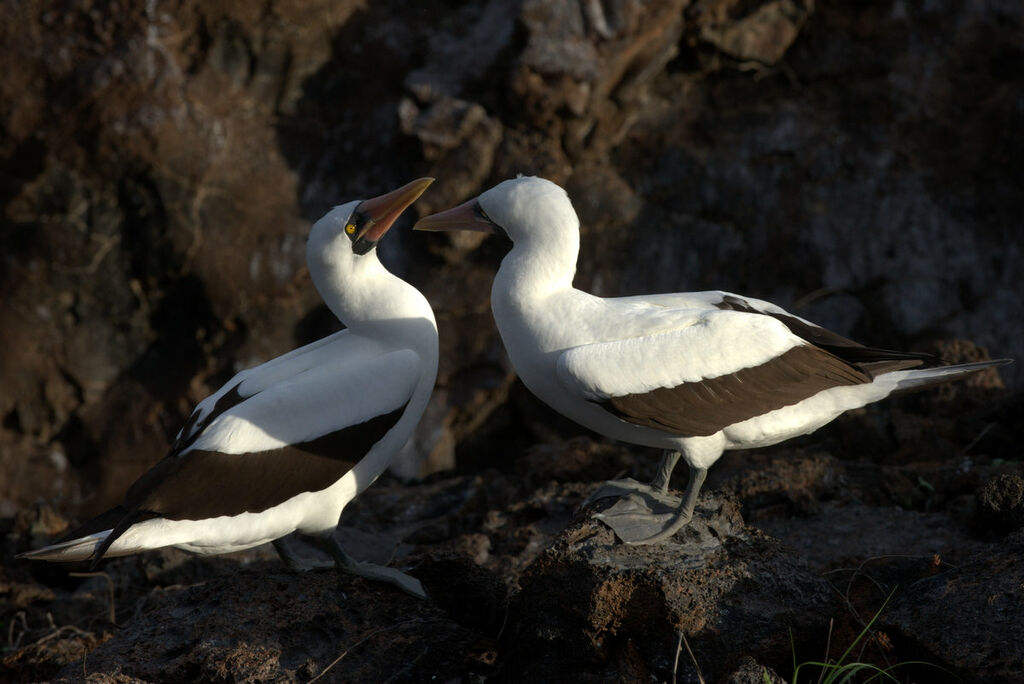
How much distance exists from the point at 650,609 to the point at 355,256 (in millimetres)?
1930

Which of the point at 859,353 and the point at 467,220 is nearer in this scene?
the point at 859,353

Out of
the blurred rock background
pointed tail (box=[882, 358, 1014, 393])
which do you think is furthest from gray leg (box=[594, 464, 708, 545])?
the blurred rock background

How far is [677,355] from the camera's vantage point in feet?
11.5

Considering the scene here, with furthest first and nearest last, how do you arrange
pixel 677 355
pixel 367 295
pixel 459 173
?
pixel 459 173 → pixel 367 295 → pixel 677 355

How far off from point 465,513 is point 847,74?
4665 mm

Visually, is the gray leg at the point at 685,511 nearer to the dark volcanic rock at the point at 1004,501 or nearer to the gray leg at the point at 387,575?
the gray leg at the point at 387,575

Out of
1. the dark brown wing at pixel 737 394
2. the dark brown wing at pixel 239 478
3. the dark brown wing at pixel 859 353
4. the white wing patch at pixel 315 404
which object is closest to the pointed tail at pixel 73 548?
the dark brown wing at pixel 239 478

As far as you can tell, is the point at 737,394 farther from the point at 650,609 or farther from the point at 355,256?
the point at 355,256

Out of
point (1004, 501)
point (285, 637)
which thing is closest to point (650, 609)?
point (285, 637)

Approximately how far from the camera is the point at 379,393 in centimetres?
390

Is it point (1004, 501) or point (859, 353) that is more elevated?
point (859, 353)

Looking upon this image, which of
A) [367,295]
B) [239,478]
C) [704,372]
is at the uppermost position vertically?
[367,295]

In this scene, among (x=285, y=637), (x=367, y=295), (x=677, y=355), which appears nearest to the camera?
(x=285, y=637)

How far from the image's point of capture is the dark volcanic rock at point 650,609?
311cm
